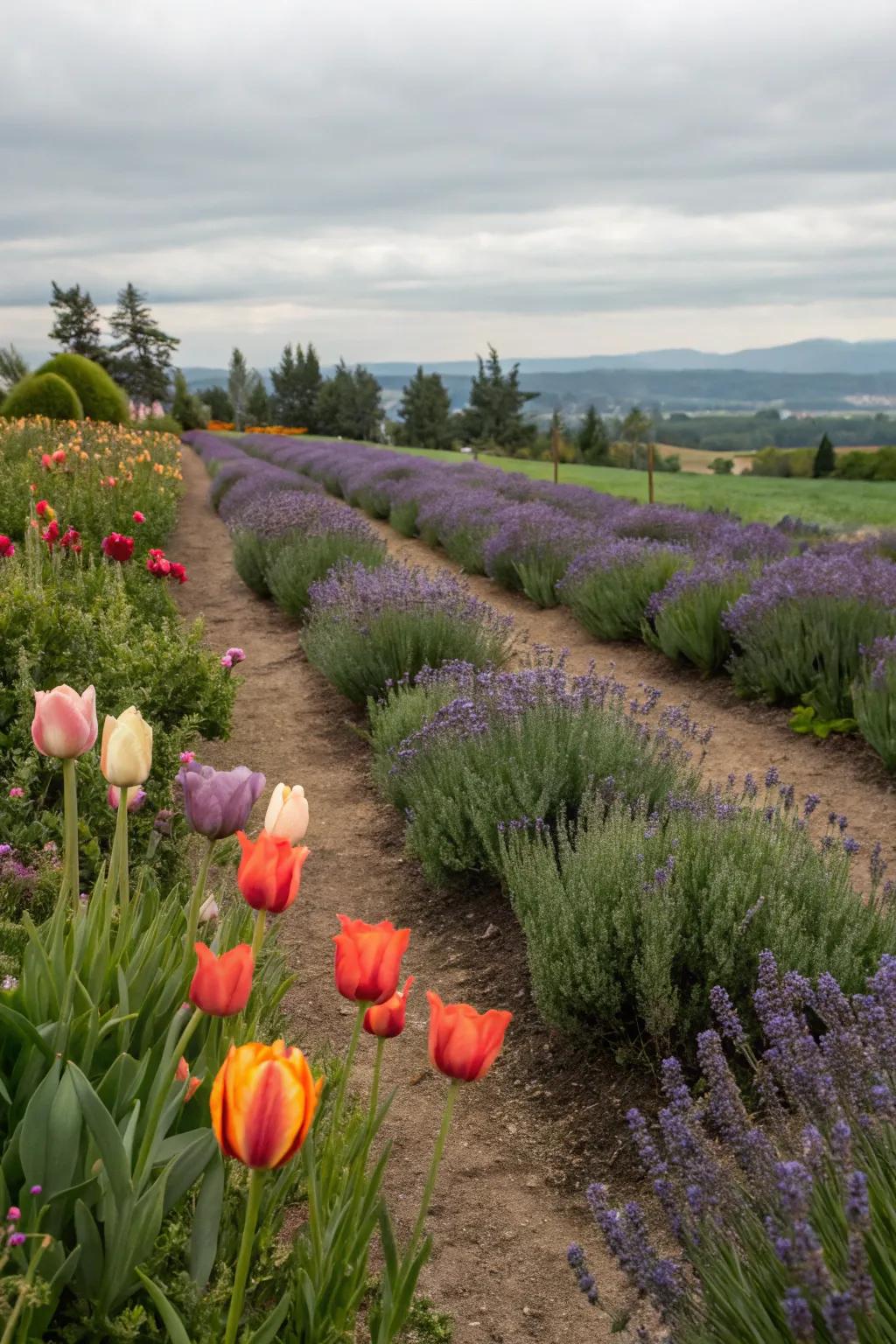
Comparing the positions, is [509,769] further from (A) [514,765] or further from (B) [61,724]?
(B) [61,724]

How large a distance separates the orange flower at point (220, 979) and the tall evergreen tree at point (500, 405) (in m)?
67.1

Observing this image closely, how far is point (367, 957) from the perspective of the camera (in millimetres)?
1546

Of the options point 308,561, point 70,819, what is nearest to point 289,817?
point 70,819

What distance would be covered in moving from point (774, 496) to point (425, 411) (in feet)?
173

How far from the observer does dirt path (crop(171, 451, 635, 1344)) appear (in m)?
2.46

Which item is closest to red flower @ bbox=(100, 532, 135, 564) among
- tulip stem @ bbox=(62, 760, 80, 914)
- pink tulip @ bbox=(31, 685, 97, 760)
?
tulip stem @ bbox=(62, 760, 80, 914)

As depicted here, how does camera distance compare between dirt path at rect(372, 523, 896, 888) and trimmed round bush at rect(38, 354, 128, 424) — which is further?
trimmed round bush at rect(38, 354, 128, 424)

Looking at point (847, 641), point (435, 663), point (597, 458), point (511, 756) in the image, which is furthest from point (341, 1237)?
point (597, 458)

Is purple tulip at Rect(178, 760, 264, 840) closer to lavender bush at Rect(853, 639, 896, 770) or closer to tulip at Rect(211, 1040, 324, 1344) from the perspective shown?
tulip at Rect(211, 1040, 324, 1344)

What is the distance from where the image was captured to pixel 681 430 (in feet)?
260

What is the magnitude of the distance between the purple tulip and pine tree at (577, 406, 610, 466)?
44.2 meters

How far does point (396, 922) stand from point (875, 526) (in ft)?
39.0

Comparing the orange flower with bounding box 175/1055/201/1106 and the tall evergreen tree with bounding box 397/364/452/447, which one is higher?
the tall evergreen tree with bounding box 397/364/452/447

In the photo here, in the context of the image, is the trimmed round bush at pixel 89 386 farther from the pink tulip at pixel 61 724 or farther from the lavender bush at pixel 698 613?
the pink tulip at pixel 61 724
